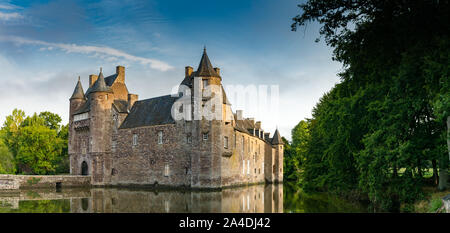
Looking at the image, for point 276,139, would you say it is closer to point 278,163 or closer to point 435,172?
point 278,163

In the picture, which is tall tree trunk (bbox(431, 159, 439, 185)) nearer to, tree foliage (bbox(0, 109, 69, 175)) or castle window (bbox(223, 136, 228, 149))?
castle window (bbox(223, 136, 228, 149))

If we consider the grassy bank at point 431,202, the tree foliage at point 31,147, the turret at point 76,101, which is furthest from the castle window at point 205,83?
the tree foliage at point 31,147

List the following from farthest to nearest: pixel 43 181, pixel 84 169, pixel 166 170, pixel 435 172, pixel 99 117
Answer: pixel 84 169
pixel 99 117
pixel 43 181
pixel 166 170
pixel 435 172

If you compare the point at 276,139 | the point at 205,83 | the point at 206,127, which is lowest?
the point at 276,139

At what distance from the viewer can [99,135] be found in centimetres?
3428

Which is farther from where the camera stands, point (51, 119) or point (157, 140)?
point (51, 119)

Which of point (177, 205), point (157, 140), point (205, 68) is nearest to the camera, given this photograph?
point (177, 205)

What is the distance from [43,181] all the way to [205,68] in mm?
17767

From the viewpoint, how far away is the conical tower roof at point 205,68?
93.4ft

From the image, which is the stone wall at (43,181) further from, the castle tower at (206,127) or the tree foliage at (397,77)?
the tree foliage at (397,77)

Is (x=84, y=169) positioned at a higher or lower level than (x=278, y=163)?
lower

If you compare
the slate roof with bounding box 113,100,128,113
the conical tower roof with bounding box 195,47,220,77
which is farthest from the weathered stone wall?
the conical tower roof with bounding box 195,47,220,77

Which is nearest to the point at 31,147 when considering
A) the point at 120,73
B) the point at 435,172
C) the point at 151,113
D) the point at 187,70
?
the point at 120,73
